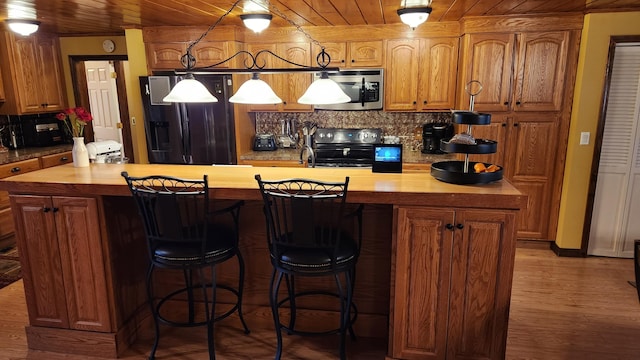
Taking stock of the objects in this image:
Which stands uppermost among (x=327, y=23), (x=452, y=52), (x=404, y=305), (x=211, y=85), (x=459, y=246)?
(x=327, y=23)

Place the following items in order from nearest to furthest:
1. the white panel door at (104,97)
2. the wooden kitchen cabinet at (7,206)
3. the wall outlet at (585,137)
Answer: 1. the wall outlet at (585,137)
2. the wooden kitchen cabinet at (7,206)
3. the white panel door at (104,97)

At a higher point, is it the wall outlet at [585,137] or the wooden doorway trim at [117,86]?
the wooden doorway trim at [117,86]

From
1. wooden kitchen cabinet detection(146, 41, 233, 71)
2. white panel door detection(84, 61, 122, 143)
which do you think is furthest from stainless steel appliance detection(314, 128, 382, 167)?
white panel door detection(84, 61, 122, 143)

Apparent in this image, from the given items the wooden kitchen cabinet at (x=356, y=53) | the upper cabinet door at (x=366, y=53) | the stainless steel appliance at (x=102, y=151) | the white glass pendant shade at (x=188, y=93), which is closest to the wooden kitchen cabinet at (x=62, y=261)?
the white glass pendant shade at (x=188, y=93)

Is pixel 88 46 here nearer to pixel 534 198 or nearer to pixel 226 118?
pixel 226 118

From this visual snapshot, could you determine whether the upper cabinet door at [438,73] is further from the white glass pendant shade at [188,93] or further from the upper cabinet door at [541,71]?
the white glass pendant shade at [188,93]

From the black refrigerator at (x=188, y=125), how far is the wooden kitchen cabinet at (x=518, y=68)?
2436 millimetres

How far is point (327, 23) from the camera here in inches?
164

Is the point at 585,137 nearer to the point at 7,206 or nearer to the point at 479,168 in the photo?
the point at 479,168

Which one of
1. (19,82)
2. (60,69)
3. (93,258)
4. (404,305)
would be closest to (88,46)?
(60,69)

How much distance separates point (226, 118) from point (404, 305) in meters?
2.84

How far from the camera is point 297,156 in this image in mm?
4477

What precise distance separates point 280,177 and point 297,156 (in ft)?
6.85

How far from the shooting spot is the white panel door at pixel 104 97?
5.93 m
